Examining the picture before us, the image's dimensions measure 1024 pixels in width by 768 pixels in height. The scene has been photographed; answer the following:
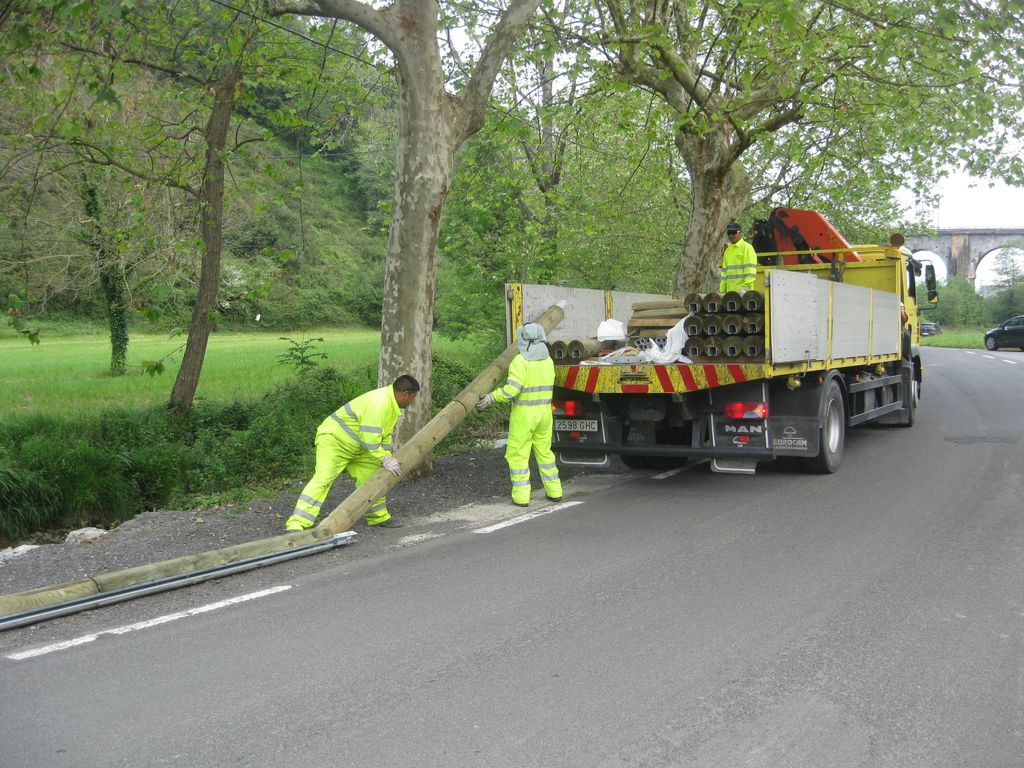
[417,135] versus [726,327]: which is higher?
[417,135]

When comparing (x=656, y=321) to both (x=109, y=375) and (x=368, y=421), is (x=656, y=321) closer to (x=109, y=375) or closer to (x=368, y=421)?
(x=368, y=421)

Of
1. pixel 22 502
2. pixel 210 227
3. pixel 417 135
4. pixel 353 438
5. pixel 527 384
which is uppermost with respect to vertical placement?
pixel 417 135

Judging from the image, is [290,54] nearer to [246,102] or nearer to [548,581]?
[246,102]

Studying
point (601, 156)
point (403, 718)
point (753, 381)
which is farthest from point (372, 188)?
point (403, 718)

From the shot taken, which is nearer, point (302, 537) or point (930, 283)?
point (302, 537)

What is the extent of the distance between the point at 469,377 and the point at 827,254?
6.66m

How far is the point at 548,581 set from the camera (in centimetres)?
560

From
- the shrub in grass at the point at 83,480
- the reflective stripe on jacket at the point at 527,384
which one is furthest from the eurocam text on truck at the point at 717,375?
the shrub in grass at the point at 83,480

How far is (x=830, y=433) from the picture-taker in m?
9.47

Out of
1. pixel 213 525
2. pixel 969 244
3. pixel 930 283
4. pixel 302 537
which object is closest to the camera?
pixel 302 537

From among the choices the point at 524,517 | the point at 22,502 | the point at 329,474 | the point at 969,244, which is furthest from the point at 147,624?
the point at 969,244

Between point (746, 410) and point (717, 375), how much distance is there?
483 millimetres

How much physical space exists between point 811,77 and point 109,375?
1538 cm

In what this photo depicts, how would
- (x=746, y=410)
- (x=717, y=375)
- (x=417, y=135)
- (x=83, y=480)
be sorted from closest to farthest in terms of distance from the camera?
(x=717, y=375)
(x=746, y=410)
(x=417, y=135)
(x=83, y=480)
